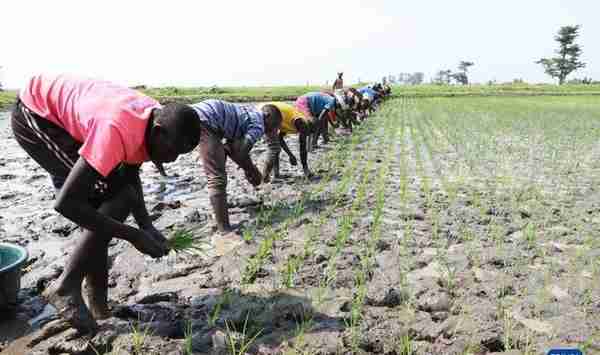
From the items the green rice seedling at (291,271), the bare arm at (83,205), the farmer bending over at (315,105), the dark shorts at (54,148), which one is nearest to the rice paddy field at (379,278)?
the green rice seedling at (291,271)

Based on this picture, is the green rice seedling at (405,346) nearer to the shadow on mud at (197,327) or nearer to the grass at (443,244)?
the grass at (443,244)

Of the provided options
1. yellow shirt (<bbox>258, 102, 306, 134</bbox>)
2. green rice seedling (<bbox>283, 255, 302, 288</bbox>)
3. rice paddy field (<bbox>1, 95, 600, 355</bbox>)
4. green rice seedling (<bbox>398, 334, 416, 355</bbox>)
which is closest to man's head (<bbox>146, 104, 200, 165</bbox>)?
rice paddy field (<bbox>1, 95, 600, 355</bbox>)

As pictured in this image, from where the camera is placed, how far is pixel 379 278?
2828mm

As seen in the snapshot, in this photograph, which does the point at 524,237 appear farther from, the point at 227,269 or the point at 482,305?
the point at 227,269

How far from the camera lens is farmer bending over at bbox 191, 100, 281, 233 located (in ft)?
11.7

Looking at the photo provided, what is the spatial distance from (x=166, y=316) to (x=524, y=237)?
2724mm

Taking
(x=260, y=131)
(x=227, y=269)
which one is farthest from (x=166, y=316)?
(x=260, y=131)

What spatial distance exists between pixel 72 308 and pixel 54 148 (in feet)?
2.34

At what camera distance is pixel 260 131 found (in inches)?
156

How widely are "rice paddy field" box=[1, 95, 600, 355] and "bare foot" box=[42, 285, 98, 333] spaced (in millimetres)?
77

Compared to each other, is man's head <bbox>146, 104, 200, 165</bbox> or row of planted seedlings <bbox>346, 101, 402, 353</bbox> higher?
man's head <bbox>146, 104, 200, 165</bbox>

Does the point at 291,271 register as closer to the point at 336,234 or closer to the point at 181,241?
the point at 181,241

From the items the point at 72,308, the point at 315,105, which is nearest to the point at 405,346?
the point at 72,308

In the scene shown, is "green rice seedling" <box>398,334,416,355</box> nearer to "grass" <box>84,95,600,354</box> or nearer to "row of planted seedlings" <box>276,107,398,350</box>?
"grass" <box>84,95,600,354</box>
